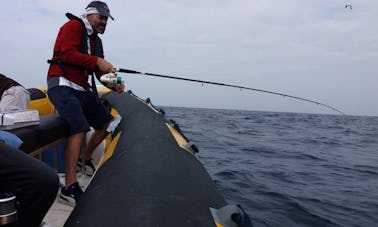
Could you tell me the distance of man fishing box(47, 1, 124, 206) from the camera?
252 cm

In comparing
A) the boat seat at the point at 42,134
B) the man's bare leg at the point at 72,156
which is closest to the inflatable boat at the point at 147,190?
the boat seat at the point at 42,134

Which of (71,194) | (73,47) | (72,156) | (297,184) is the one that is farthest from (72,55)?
(297,184)

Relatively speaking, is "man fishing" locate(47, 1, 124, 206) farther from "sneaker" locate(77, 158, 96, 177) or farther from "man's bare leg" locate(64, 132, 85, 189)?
"sneaker" locate(77, 158, 96, 177)

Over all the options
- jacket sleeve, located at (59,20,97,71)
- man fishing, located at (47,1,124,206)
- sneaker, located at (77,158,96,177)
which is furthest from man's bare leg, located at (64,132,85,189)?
sneaker, located at (77,158,96,177)

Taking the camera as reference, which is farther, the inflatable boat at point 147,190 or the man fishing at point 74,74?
the man fishing at point 74,74

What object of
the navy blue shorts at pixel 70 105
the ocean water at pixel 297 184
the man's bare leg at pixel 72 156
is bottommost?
the ocean water at pixel 297 184

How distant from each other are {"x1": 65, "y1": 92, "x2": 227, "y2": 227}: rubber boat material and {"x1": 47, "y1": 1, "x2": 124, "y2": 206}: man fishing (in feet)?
1.34

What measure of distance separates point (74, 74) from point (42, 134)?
601mm

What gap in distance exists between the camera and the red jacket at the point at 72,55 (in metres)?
2.53

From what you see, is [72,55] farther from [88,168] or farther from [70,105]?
[88,168]

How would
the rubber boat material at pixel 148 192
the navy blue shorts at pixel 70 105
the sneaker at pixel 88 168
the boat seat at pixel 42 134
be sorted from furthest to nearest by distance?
the sneaker at pixel 88 168 → the navy blue shorts at pixel 70 105 → the boat seat at pixel 42 134 → the rubber boat material at pixel 148 192

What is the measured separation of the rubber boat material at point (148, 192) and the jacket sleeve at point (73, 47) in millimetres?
712

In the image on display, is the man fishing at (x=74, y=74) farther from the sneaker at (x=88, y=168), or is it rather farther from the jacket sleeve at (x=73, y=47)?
the sneaker at (x=88, y=168)

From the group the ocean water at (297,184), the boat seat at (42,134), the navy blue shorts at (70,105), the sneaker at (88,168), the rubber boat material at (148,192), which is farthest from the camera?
the ocean water at (297,184)
